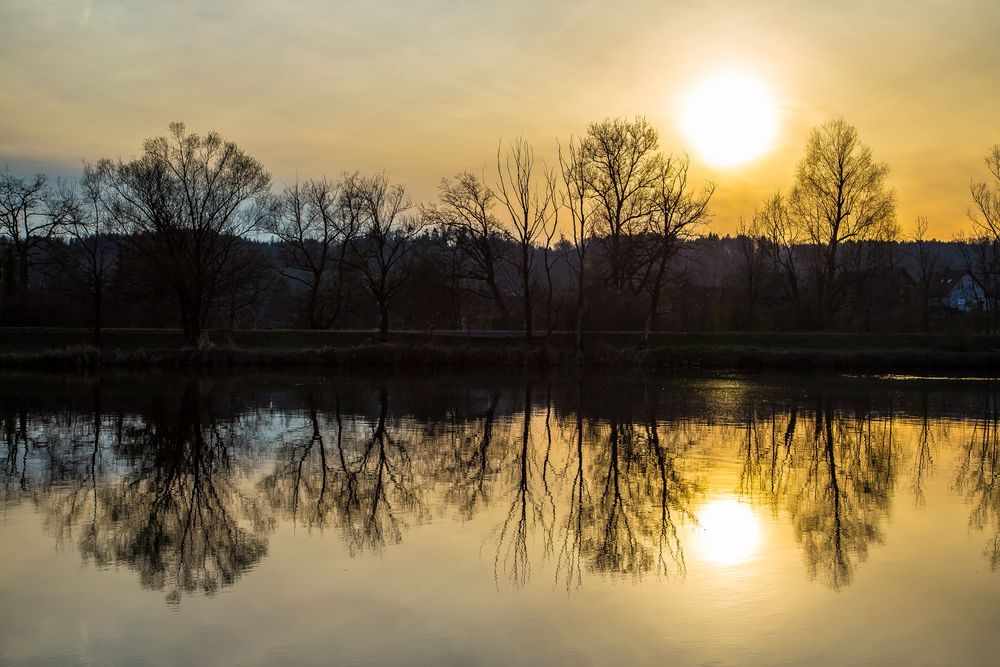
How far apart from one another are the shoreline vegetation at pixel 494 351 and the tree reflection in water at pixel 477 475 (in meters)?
14.8

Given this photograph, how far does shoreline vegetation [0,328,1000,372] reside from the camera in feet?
127

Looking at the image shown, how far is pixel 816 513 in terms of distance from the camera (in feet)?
37.1

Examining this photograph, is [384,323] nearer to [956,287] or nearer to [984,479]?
[984,479]

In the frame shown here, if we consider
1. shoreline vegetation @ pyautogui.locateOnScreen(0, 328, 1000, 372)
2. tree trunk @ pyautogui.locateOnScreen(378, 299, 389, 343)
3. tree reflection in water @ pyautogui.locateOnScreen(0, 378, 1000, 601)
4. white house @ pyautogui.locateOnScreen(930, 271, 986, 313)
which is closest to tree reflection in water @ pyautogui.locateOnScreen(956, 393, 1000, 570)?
tree reflection in water @ pyautogui.locateOnScreen(0, 378, 1000, 601)

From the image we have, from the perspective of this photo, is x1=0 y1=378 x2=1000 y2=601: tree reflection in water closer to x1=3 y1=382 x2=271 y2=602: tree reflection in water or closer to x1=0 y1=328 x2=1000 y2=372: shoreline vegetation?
x1=3 y1=382 x2=271 y2=602: tree reflection in water

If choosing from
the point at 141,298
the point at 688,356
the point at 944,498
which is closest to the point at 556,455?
the point at 944,498

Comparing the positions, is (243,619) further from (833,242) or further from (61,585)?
(833,242)

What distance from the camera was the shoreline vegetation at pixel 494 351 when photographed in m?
38.7

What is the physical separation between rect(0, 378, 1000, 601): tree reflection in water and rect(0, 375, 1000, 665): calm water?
0.07m

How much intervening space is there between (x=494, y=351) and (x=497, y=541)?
30488 millimetres

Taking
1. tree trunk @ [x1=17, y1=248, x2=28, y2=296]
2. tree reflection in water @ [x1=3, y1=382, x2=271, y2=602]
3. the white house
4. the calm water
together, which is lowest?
tree reflection in water @ [x1=3, y1=382, x2=271, y2=602]

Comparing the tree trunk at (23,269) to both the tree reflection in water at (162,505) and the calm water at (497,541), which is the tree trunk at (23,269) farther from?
the tree reflection in water at (162,505)

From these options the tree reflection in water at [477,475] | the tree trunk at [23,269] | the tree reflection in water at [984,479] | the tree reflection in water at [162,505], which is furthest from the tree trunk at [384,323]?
the tree reflection in water at [984,479]

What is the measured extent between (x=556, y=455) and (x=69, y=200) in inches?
2019
